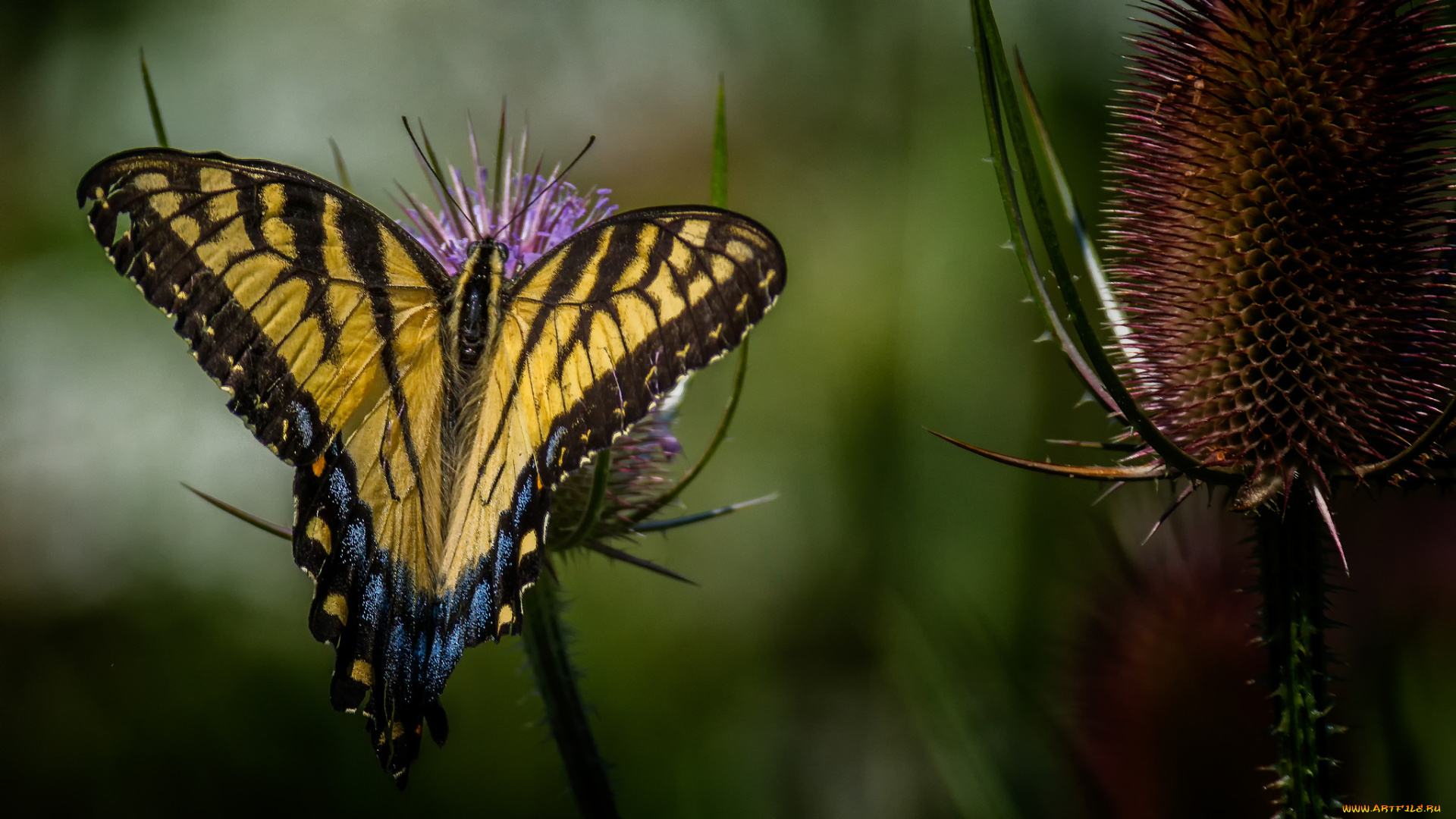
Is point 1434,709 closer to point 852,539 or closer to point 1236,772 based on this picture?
point 1236,772

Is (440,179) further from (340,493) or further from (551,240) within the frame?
(340,493)

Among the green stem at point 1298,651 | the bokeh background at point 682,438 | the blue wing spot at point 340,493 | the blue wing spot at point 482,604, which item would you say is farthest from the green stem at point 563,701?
the green stem at point 1298,651

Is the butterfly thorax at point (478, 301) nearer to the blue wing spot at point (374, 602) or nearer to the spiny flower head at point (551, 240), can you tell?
the spiny flower head at point (551, 240)

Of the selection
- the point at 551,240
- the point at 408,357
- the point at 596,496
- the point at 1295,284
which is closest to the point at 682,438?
the point at 551,240

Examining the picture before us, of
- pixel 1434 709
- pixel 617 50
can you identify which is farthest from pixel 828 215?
pixel 1434 709

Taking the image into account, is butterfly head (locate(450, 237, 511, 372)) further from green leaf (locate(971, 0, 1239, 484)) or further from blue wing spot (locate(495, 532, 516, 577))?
green leaf (locate(971, 0, 1239, 484))

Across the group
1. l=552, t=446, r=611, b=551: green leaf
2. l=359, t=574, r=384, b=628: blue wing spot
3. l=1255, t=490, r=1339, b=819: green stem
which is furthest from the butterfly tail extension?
l=1255, t=490, r=1339, b=819: green stem
